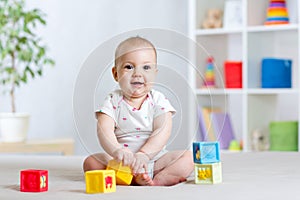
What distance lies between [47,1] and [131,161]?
98.1 inches

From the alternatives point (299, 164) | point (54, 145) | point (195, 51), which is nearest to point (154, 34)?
point (195, 51)

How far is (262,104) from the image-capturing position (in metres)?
3.28

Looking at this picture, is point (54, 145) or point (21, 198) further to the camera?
point (54, 145)

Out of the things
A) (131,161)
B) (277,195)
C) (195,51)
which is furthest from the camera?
(195,51)

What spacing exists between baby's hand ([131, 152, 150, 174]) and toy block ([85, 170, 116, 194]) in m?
0.11

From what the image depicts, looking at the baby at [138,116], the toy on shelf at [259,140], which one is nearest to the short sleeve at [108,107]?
the baby at [138,116]

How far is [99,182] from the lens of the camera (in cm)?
106

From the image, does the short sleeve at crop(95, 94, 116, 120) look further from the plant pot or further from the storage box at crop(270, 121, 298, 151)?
the storage box at crop(270, 121, 298, 151)

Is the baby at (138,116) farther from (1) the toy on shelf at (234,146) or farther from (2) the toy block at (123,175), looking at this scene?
(1) the toy on shelf at (234,146)

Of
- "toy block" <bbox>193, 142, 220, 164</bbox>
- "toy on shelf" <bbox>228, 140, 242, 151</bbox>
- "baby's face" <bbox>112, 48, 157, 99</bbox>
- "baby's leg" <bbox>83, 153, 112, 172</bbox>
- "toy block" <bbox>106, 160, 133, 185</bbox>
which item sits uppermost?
"baby's face" <bbox>112, 48, 157, 99</bbox>

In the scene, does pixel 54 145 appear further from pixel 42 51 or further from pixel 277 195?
pixel 277 195

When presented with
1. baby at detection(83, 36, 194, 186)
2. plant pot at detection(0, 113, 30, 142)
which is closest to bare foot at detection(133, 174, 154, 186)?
baby at detection(83, 36, 194, 186)

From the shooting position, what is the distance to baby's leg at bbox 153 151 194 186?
1240 millimetres

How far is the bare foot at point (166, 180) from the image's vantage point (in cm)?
123
